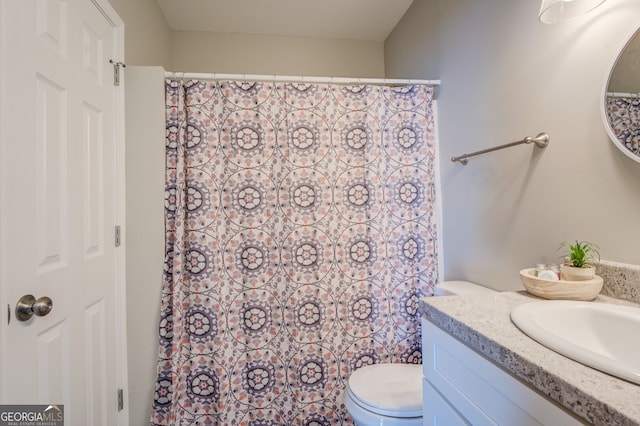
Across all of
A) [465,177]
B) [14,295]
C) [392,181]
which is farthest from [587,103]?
[14,295]

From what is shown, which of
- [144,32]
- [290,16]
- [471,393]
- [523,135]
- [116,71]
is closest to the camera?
[471,393]

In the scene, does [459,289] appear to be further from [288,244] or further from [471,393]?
[288,244]

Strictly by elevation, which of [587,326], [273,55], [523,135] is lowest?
[587,326]

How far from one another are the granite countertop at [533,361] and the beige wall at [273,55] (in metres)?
2.30

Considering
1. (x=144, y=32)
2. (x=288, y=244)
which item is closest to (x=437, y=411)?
(x=288, y=244)

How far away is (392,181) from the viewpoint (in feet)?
5.62

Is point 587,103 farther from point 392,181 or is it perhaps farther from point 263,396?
point 263,396

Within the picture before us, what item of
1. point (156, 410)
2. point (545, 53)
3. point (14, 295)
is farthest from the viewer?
point (156, 410)

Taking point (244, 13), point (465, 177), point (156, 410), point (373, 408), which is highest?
point (244, 13)

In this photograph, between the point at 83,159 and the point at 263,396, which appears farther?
the point at 263,396

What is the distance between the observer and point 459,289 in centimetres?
144

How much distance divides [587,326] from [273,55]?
263cm

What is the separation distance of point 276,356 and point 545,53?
186cm

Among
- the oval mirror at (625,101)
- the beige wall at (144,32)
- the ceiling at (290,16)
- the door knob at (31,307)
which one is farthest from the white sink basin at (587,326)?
the ceiling at (290,16)
